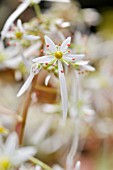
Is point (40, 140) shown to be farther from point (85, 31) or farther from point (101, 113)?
point (85, 31)

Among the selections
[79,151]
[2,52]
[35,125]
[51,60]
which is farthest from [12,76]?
[51,60]

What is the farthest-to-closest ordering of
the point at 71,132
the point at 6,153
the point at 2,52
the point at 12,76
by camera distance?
the point at 12,76
the point at 71,132
the point at 2,52
the point at 6,153

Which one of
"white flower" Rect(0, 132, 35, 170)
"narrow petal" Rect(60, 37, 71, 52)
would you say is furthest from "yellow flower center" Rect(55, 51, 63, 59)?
"white flower" Rect(0, 132, 35, 170)

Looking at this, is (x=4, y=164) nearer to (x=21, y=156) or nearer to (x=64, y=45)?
(x=21, y=156)

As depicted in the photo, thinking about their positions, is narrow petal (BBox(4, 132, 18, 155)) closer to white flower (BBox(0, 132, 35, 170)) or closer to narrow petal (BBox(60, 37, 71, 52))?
white flower (BBox(0, 132, 35, 170))

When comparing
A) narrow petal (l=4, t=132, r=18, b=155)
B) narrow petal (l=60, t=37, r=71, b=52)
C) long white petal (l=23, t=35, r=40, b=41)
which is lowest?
narrow petal (l=4, t=132, r=18, b=155)

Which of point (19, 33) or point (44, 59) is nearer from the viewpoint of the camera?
point (44, 59)

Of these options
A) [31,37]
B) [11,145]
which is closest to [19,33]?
[31,37]

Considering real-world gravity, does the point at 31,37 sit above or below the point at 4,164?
above
